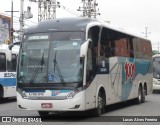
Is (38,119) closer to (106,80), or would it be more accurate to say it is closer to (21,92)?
(21,92)

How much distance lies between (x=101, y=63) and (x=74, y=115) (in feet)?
7.15

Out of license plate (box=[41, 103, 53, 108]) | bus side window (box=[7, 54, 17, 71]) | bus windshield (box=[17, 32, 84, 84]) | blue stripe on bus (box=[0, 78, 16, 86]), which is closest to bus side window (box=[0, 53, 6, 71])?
bus side window (box=[7, 54, 17, 71])

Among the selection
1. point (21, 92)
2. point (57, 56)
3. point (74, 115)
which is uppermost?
point (57, 56)

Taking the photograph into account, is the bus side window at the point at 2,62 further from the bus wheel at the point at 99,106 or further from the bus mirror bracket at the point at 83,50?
the bus mirror bracket at the point at 83,50

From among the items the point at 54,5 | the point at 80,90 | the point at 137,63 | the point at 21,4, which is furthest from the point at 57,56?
Result: the point at 54,5

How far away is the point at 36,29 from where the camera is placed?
51.3 feet

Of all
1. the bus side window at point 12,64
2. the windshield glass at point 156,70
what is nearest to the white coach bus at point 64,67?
the bus side window at point 12,64

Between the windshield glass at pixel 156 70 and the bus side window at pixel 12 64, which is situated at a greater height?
the bus side window at pixel 12 64

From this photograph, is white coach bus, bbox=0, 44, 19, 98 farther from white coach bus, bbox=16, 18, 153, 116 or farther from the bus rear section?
the bus rear section

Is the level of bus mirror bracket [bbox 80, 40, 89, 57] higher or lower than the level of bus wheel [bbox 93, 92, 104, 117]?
higher

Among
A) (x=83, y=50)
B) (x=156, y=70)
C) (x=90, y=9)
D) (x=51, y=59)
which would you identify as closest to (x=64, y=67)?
(x=51, y=59)

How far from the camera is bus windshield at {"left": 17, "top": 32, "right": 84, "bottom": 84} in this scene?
14648mm

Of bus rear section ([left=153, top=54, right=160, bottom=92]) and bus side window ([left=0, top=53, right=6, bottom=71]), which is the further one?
bus rear section ([left=153, top=54, right=160, bottom=92])

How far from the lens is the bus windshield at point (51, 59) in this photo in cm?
1465
